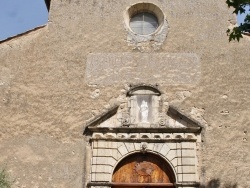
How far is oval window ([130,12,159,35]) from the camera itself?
1138cm

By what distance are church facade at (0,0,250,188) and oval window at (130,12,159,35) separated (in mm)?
26

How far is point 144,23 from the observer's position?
37.9 ft

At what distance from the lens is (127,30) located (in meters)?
11.2

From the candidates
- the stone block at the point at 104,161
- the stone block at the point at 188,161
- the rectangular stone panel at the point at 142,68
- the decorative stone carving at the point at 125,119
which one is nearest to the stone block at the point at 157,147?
the stone block at the point at 188,161

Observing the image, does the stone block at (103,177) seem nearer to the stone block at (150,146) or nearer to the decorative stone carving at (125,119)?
the stone block at (150,146)

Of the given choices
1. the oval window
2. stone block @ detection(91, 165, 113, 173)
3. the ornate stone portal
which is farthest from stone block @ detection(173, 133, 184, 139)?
the oval window

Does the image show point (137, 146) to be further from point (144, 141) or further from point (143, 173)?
point (143, 173)

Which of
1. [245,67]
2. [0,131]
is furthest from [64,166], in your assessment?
[245,67]

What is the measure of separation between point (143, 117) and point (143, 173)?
1.23 m

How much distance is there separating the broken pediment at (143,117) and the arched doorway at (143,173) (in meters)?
0.62

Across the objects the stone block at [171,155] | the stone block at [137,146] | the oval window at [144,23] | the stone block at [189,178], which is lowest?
the stone block at [189,178]

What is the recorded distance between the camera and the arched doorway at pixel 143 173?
9.59m

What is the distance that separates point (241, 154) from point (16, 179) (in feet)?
15.6

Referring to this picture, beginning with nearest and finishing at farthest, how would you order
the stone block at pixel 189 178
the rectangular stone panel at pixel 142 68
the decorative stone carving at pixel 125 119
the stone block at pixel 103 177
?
the stone block at pixel 189 178 → the stone block at pixel 103 177 → the decorative stone carving at pixel 125 119 → the rectangular stone panel at pixel 142 68
